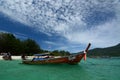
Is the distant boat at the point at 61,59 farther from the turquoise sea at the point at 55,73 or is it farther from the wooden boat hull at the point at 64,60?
the turquoise sea at the point at 55,73

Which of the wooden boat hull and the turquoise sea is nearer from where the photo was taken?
the turquoise sea

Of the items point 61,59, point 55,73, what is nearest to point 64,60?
point 61,59

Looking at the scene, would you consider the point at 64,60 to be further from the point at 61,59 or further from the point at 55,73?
the point at 55,73

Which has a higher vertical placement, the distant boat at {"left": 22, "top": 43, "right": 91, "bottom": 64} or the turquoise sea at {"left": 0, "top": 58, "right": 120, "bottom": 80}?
the distant boat at {"left": 22, "top": 43, "right": 91, "bottom": 64}

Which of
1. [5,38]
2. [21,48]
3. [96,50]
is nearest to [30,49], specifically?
[21,48]

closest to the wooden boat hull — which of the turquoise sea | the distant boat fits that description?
the distant boat

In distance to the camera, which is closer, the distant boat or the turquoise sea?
the turquoise sea

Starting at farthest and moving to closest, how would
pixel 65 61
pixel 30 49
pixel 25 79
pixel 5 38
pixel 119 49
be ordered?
pixel 119 49, pixel 30 49, pixel 5 38, pixel 65 61, pixel 25 79

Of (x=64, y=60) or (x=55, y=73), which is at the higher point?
(x=64, y=60)

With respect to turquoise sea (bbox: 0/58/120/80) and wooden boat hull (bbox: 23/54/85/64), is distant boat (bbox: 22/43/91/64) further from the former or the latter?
turquoise sea (bbox: 0/58/120/80)

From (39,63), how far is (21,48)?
36.5 metres

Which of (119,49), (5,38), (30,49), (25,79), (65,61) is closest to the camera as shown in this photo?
(25,79)

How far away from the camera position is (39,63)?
2694 cm

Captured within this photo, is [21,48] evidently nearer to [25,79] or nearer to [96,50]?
[25,79]
